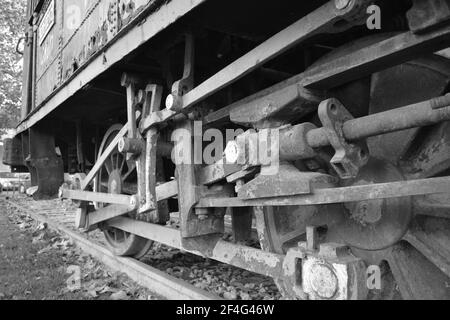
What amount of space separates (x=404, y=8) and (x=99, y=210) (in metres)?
3.31

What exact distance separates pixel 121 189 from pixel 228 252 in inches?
72.5

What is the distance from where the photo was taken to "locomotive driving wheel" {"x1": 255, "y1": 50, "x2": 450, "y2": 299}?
6.29 feet

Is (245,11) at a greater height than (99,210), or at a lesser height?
greater

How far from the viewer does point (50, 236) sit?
5879mm

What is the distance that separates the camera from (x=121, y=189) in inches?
160

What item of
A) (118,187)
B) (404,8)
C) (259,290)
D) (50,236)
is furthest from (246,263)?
(50,236)

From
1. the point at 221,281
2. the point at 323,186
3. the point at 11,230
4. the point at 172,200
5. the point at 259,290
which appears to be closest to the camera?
the point at 323,186

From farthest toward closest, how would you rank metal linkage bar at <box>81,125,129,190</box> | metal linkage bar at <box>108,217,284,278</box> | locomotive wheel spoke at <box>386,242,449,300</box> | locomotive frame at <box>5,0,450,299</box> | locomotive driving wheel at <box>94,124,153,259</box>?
locomotive driving wheel at <box>94,124,153,259</box>, metal linkage bar at <box>81,125,129,190</box>, metal linkage bar at <box>108,217,284,278</box>, locomotive wheel spoke at <box>386,242,449,300</box>, locomotive frame at <box>5,0,450,299</box>

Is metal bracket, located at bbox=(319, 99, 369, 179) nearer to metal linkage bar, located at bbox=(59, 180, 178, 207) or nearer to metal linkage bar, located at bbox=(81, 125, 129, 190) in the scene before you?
metal linkage bar, located at bbox=(59, 180, 178, 207)

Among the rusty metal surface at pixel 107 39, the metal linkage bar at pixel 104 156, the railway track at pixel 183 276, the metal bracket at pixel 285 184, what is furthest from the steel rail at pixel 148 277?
the rusty metal surface at pixel 107 39

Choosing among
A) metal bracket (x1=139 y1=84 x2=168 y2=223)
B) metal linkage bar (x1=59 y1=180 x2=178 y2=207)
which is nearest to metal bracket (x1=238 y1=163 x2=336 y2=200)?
metal linkage bar (x1=59 y1=180 x2=178 y2=207)

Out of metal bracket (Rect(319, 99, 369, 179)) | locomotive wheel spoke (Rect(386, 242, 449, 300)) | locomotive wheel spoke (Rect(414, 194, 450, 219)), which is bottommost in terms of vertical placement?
locomotive wheel spoke (Rect(386, 242, 449, 300))

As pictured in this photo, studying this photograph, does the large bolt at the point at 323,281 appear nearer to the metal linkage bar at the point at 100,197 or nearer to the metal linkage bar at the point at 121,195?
the metal linkage bar at the point at 121,195
